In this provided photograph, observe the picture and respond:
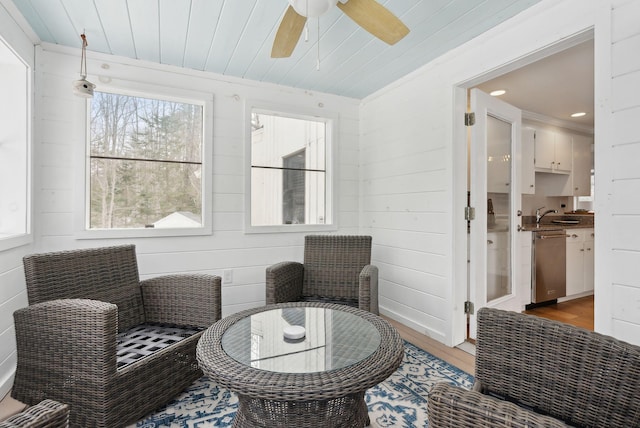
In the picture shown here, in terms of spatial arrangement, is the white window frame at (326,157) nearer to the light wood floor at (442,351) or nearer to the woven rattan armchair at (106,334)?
the woven rattan armchair at (106,334)

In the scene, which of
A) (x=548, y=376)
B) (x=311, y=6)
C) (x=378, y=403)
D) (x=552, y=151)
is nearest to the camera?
(x=548, y=376)

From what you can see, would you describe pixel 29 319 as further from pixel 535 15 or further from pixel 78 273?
pixel 535 15

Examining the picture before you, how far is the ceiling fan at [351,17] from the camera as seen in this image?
1479 millimetres

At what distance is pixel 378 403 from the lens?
188 cm

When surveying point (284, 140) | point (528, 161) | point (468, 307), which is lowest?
point (468, 307)

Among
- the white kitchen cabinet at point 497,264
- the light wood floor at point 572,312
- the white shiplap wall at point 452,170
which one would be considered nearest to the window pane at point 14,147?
the white shiplap wall at point 452,170

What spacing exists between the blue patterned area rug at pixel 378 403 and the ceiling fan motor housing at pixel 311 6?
2.12m

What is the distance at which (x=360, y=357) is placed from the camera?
1311mm

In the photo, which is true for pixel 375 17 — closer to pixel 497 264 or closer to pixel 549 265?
pixel 497 264

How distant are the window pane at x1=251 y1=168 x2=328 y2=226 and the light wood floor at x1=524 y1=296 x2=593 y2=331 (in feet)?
9.01

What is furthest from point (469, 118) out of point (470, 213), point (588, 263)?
point (588, 263)

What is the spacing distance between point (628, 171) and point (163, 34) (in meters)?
3.03

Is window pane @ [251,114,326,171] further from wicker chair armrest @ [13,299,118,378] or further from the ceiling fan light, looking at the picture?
wicker chair armrest @ [13,299,118,378]

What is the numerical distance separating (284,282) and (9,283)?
1802 millimetres
